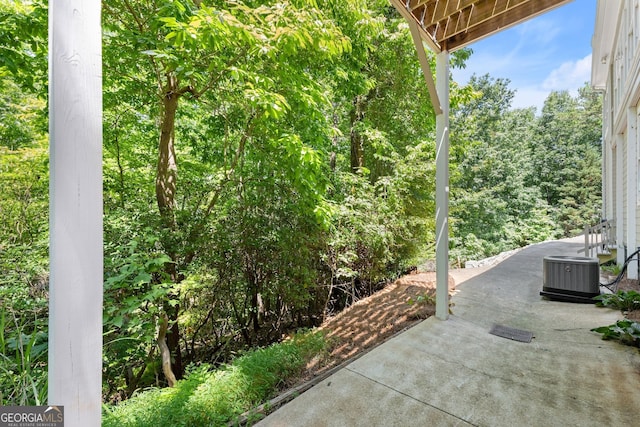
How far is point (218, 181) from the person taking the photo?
416cm

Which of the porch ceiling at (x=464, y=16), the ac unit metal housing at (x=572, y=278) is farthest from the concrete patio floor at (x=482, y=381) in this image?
the porch ceiling at (x=464, y=16)

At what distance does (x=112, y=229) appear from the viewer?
2963 mm

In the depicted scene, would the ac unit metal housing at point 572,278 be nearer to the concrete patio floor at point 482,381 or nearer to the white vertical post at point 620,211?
the concrete patio floor at point 482,381

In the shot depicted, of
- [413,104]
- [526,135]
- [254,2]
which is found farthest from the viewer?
[526,135]

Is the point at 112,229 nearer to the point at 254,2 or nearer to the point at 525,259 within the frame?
the point at 254,2

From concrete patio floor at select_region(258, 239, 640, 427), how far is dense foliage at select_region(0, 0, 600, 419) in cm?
169

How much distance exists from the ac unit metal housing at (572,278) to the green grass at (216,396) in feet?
13.1

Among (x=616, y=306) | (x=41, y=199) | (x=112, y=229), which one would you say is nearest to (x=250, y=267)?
(x=112, y=229)

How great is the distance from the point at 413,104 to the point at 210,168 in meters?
4.61

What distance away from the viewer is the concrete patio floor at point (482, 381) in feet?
6.76

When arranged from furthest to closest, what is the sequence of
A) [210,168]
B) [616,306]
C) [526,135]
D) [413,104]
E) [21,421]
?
[526,135], [413,104], [210,168], [616,306], [21,421]

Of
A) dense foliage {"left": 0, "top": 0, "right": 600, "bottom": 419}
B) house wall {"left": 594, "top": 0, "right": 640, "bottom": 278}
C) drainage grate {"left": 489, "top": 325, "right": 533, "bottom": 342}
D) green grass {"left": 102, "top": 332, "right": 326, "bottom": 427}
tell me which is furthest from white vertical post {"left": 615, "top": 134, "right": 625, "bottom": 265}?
green grass {"left": 102, "top": 332, "right": 326, "bottom": 427}

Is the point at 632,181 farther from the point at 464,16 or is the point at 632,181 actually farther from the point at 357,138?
the point at 357,138

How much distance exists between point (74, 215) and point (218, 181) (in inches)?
131
